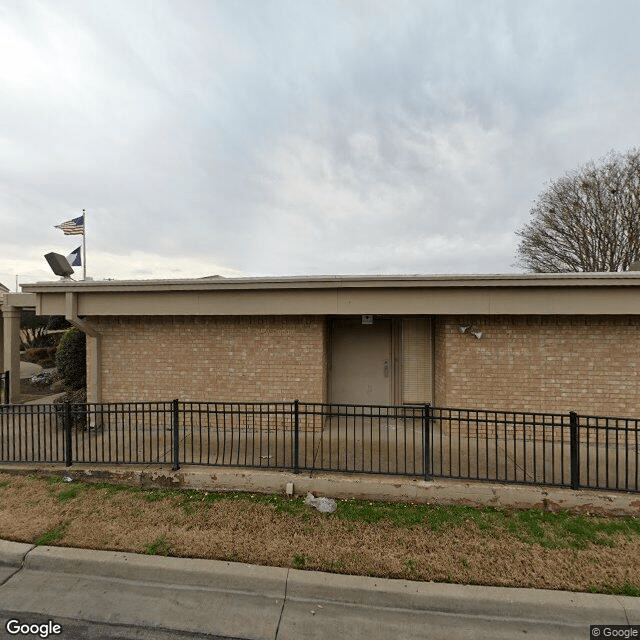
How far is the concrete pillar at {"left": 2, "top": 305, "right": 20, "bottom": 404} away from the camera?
10.2 meters

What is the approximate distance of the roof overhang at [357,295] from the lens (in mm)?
6062

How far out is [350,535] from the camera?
153 inches

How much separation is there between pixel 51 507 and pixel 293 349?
4.29 metres

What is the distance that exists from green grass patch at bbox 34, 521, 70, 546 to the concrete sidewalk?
11.1 inches

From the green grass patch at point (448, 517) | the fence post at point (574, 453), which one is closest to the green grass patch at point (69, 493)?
the green grass patch at point (448, 517)

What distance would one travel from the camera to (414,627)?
286 centimetres

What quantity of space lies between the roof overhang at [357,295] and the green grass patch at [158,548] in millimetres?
3938

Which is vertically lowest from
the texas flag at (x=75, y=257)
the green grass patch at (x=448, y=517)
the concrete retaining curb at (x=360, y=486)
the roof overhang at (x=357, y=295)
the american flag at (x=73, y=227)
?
the green grass patch at (x=448, y=517)

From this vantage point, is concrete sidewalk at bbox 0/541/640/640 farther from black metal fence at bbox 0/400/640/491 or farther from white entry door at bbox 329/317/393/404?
white entry door at bbox 329/317/393/404

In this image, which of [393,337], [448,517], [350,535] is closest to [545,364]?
[393,337]

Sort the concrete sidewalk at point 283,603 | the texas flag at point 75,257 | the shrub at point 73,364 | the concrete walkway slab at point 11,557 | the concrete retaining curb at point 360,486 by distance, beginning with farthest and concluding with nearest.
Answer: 1. the texas flag at point 75,257
2. the shrub at point 73,364
3. the concrete retaining curb at point 360,486
4. the concrete walkway slab at point 11,557
5. the concrete sidewalk at point 283,603

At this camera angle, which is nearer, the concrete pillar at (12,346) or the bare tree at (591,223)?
the concrete pillar at (12,346)

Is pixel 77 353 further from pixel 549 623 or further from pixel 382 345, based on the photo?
pixel 549 623

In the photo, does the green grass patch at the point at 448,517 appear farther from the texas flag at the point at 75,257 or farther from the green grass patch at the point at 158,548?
the texas flag at the point at 75,257
